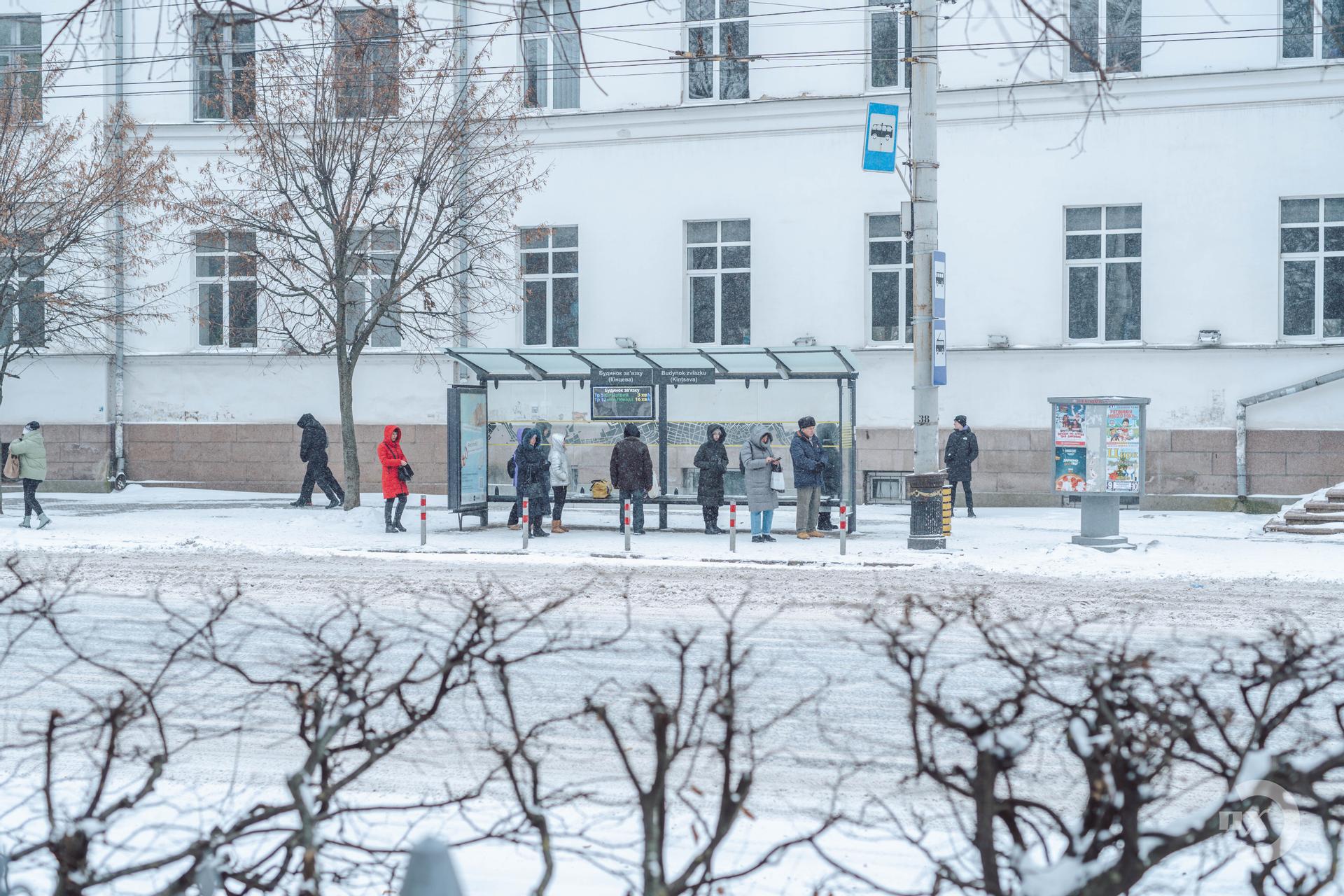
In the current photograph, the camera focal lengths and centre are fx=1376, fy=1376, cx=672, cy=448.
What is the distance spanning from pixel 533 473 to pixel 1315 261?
13719 mm

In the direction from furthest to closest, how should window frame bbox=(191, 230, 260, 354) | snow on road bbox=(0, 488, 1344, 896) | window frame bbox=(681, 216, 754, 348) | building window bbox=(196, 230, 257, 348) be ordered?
window frame bbox=(191, 230, 260, 354) → building window bbox=(196, 230, 257, 348) → window frame bbox=(681, 216, 754, 348) → snow on road bbox=(0, 488, 1344, 896)

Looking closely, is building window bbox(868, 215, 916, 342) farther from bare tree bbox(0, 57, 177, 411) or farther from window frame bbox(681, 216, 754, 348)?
bare tree bbox(0, 57, 177, 411)

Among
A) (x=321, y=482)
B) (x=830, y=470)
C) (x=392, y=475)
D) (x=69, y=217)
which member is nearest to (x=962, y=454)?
(x=830, y=470)

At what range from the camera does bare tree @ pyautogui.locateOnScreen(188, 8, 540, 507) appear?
2216cm

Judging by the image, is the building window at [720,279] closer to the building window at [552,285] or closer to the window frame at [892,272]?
the window frame at [892,272]

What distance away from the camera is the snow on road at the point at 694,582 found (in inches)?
250

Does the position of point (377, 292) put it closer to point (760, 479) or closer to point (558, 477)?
point (558, 477)

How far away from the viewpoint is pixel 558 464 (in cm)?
2020

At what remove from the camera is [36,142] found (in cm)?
2389

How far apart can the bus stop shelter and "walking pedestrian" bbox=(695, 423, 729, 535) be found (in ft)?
2.74

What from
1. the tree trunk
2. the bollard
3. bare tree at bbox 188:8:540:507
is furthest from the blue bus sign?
the tree trunk

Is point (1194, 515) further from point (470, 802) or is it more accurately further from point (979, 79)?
point (470, 802)

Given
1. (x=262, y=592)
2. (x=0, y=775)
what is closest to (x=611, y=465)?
(x=262, y=592)

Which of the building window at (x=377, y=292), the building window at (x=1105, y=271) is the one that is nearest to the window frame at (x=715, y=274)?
the building window at (x=377, y=292)
